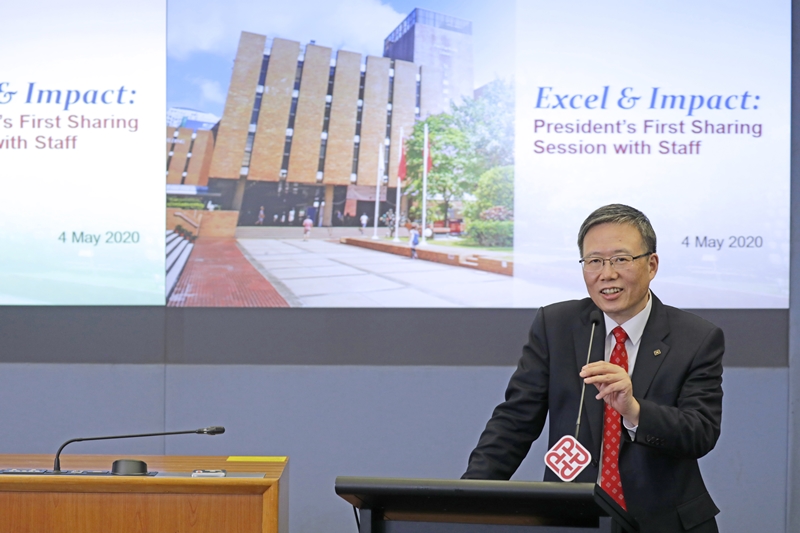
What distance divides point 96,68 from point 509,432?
3082 mm

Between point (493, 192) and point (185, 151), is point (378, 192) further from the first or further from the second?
point (185, 151)

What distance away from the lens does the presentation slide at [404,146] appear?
399cm

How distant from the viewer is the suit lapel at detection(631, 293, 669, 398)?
1.90 metres

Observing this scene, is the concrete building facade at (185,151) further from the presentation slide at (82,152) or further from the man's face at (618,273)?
the man's face at (618,273)

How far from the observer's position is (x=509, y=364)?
4.02 meters

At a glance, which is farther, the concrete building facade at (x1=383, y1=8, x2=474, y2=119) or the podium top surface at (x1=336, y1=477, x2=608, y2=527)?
the concrete building facade at (x1=383, y1=8, x2=474, y2=119)

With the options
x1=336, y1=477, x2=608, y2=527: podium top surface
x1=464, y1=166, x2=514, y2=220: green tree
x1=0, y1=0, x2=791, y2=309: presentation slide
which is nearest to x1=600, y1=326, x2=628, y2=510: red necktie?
x1=336, y1=477, x2=608, y2=527: podium top surface

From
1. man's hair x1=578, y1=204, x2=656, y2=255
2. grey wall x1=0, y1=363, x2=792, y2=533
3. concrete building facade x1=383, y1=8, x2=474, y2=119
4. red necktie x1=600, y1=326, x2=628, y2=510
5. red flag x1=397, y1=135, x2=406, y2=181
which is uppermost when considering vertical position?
concrete building facade x1=383, y1=8, x2=474, y2=119

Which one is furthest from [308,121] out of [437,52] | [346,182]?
[437,52]

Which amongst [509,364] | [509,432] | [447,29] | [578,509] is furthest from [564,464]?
[447,29]

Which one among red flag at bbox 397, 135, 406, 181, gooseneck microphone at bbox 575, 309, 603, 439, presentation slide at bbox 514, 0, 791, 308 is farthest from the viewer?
red flag at bbox 397, 135, 406, 181

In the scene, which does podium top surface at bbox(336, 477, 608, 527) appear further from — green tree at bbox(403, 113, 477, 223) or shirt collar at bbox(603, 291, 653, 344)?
green tree at bbox(403, 113, 477, 223)

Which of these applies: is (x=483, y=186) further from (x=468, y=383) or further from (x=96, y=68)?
(x=96, y=68)

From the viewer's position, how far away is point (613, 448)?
192cm
